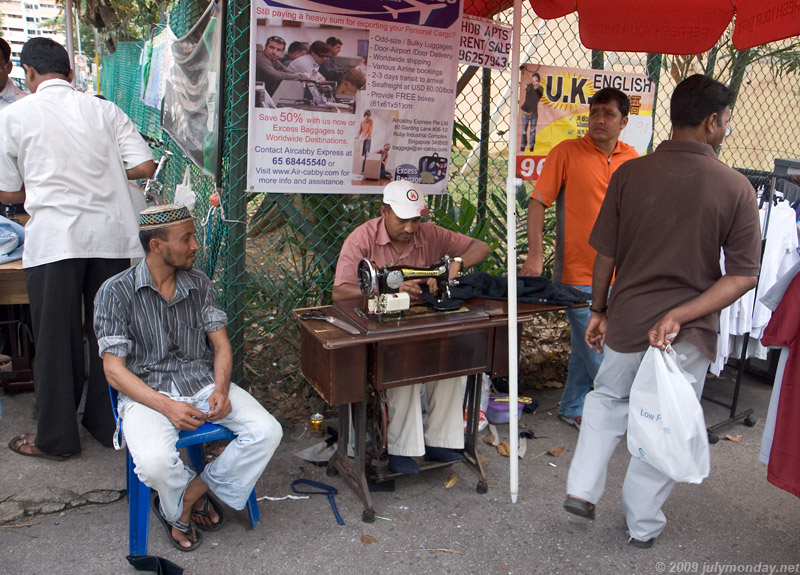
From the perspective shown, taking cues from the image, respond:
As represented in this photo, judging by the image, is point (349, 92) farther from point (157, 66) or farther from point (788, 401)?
point (157, 66)

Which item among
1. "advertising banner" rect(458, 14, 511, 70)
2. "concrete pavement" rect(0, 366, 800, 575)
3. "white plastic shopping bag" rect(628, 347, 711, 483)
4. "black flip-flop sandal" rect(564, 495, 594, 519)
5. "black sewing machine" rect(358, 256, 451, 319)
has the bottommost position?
"concrete pavement" rect(0, 366, 800, 575)

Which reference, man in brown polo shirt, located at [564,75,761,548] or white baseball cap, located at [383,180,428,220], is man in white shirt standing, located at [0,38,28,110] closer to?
white baseball cap, located at [383,180,428,220]

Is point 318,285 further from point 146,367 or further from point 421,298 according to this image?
point 146,367

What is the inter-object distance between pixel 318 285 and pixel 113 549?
181 centimetres

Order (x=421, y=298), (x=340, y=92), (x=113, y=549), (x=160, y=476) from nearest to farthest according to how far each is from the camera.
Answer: (x=160, y=476)
(x=113, y=549)
(x=421, y=298)
(x=340, y=92)

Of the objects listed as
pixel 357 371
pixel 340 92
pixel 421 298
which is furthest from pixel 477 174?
pixel 357 371

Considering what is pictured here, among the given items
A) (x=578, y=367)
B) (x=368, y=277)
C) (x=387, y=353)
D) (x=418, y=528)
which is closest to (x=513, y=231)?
(x=368, y=277)

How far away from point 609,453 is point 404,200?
4.86 feet

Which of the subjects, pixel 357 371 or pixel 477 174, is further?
pixel 477 174

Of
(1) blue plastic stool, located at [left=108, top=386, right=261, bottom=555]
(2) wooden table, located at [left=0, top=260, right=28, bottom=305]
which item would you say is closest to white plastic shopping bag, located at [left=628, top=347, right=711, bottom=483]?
(1) blue plastic stool, located at [left=108, top=386, right=261, bottom=555]

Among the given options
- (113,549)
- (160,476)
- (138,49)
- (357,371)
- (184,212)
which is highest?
(138,49)

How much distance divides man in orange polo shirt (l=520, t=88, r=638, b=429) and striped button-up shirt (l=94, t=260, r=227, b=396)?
182 centimetres

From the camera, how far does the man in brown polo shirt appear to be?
101 inches

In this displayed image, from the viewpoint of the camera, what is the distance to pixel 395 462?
3246mm
